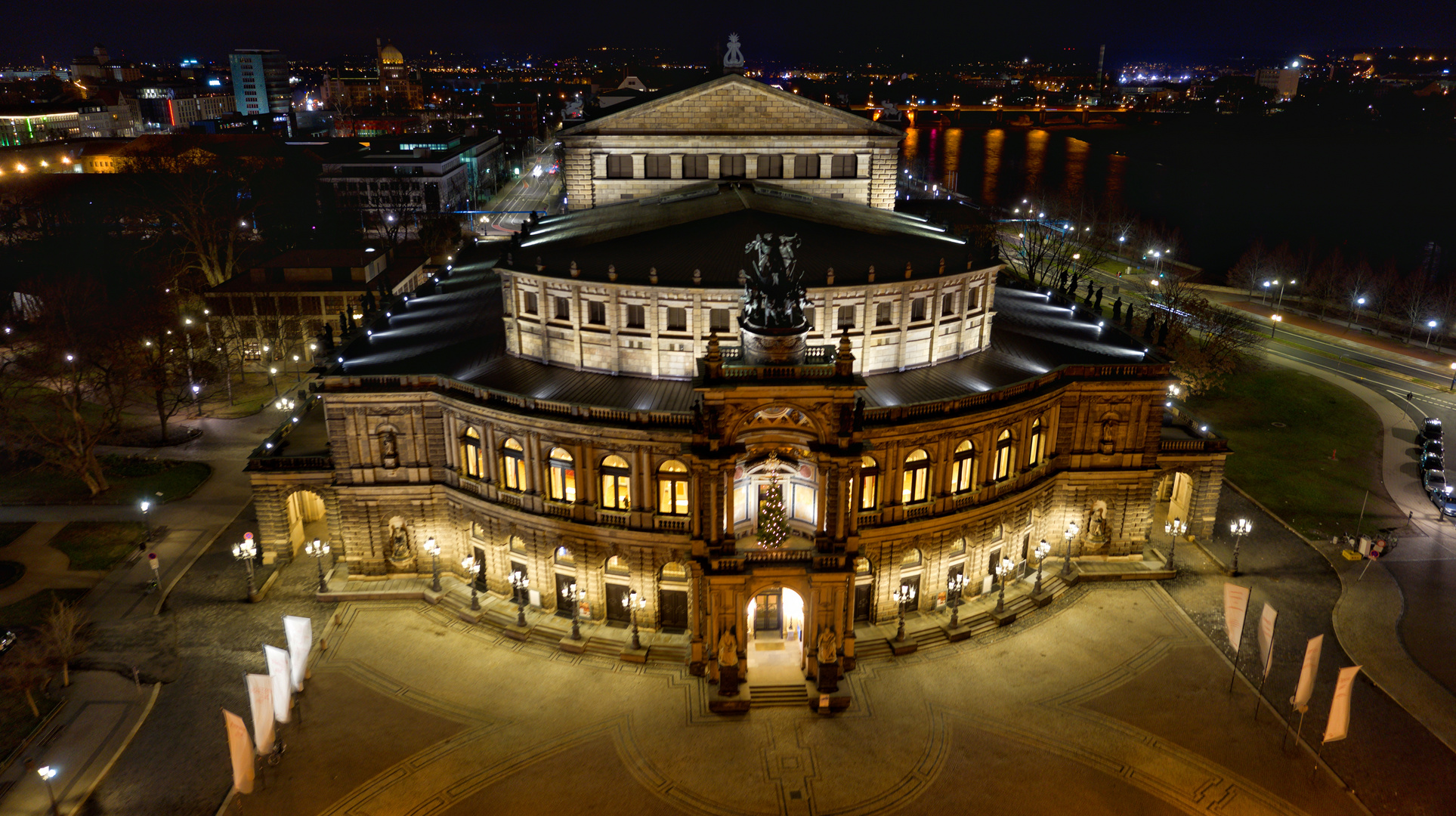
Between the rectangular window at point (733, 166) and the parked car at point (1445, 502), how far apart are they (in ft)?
180

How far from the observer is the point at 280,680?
1543 inches

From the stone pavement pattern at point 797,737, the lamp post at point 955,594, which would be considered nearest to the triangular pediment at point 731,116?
the lamp post at point 955,594

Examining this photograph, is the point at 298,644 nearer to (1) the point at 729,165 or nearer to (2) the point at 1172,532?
(1) the point at 729,165

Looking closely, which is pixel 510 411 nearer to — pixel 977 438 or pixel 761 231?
pixel 761 231

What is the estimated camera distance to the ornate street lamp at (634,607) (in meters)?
47.1

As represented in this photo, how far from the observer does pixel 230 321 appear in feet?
295

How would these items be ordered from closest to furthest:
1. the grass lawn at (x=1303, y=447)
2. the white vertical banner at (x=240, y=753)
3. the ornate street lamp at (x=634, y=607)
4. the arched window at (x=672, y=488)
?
1. the white vertical banner at (x=240, y=753)
2. the arched window at (x=672, y=488)
3. the ornate street lamp at (x=634, y=607)
4. the grass lawn at (x=1303, y=447)

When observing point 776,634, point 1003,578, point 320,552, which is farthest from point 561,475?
point 1003,578

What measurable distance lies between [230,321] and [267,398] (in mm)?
12724

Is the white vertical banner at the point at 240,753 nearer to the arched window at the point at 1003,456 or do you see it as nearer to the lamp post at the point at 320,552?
the lamp post at the point at 320,552

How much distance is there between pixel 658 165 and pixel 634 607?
36279 millimetres

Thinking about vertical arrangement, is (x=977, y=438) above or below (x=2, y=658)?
above

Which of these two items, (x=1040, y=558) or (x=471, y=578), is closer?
(x=471, y=578)

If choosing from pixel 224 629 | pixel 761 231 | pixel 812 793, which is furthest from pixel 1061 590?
pixel 224 629
